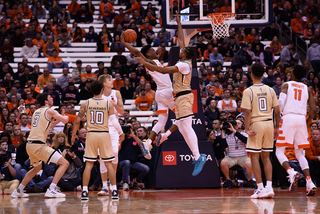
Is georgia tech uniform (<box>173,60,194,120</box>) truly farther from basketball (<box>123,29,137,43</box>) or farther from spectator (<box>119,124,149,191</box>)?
spectator (<box>119,124,149,191</box>)

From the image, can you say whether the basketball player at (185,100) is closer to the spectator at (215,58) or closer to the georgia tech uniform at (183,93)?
the georgia tech uniform at (183,93)

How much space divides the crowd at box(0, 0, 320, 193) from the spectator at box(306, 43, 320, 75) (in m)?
0.04

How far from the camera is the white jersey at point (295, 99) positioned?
8203mm

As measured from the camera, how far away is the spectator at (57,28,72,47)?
62.5 ft

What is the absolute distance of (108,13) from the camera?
823 inches

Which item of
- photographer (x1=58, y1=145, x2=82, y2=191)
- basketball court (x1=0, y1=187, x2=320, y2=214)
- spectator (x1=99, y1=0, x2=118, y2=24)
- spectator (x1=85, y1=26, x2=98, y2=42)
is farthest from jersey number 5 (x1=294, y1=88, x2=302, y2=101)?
spectator (x1=99, y1=0, x2=118, y2=24)

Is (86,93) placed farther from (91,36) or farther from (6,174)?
(6,174)

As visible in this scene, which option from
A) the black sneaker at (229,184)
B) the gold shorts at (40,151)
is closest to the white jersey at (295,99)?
the black sneaker at (229,184)

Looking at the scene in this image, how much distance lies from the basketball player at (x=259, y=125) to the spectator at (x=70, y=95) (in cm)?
895

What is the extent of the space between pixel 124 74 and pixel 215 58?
3.89 meters

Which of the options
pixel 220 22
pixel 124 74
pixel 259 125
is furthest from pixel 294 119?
pixel 124 74

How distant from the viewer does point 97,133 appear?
778 centimetres

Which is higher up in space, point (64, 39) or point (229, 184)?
point (64, 39)

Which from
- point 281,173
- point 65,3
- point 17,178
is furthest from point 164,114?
point 65,3
